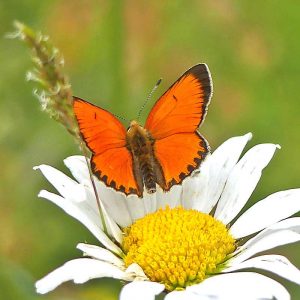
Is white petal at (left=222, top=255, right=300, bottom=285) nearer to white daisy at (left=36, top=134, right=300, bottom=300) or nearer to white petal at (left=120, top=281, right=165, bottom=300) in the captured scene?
white daisy at (left=36, top=134, right=300, bottom=300)

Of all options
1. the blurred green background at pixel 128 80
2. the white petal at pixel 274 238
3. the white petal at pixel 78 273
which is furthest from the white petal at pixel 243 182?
the blurred green background at pixel 128 80

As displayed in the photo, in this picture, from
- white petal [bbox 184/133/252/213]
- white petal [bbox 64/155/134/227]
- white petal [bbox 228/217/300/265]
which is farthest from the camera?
white petal [bbox 184/133/252/213]

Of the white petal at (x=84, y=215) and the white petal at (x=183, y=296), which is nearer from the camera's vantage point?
the white petal at (x=183, y=296)

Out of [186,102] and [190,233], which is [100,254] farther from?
[186,102]

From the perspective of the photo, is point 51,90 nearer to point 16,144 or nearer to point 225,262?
point 225,262

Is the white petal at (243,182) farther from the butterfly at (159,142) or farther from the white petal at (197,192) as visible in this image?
the butterfly at (159,142)

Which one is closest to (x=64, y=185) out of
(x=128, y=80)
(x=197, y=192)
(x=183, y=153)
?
(x=183, y=153)

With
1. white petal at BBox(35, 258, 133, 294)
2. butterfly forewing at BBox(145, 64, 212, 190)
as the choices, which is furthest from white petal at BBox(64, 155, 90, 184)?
white petal at BBox(35, 258, 133, 294)
